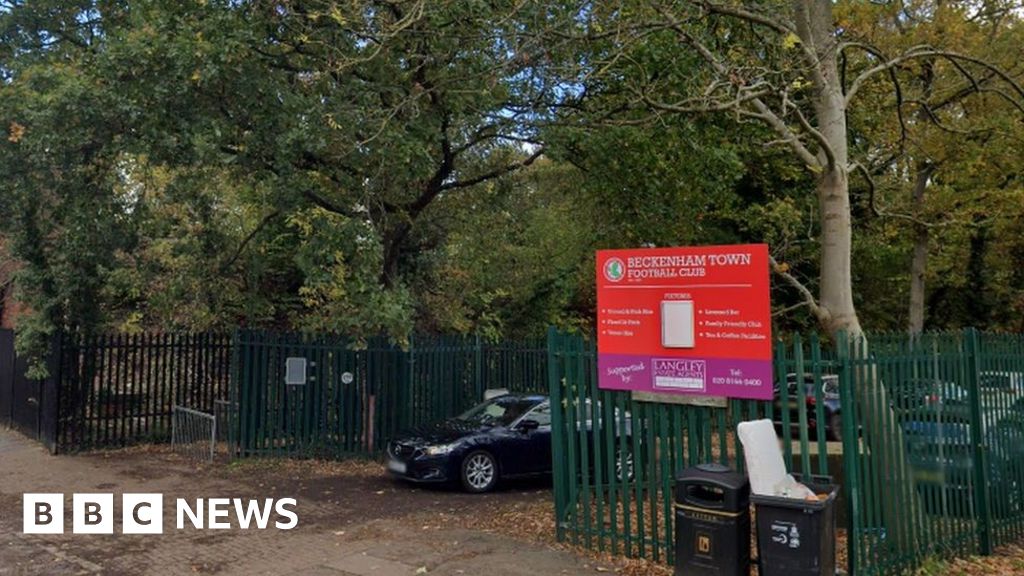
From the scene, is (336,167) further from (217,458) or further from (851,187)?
(851,187)

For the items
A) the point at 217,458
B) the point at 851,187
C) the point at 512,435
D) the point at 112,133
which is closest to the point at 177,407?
the point at 217,458

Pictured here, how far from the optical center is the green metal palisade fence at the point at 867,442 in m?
5.93

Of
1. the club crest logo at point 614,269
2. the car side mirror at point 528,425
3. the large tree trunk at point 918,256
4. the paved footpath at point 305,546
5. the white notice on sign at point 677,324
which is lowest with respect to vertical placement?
the paved footpath at point 305,546

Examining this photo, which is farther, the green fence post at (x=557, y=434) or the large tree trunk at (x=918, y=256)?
the large tree trunk at (x=918, y=256)

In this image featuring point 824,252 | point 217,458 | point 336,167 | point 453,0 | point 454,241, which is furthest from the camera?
point 454,241

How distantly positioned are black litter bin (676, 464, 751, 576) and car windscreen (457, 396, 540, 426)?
17.8 ft

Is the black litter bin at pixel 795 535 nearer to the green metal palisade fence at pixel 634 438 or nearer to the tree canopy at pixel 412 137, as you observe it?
the green metal palisade fence at pixel 634 438

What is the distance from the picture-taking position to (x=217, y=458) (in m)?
12.6

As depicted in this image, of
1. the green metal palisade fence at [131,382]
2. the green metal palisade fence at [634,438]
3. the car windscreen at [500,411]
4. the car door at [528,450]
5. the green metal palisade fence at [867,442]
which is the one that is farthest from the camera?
the green metal palisade fence at [131,382]

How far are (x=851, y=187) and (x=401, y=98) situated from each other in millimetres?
13359

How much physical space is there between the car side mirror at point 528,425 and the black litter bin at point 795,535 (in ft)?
18.9

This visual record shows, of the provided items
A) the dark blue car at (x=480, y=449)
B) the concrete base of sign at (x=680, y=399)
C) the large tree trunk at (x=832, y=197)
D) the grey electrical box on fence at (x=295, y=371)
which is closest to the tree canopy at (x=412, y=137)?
the large tree trunk at (x=832, y=197)

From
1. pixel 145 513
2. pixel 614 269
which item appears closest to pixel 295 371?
pixel 145 513

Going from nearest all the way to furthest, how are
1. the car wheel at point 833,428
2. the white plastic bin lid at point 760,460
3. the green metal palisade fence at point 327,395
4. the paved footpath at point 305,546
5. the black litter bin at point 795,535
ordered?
the black litter bin at point 795,535
the white plastic bin lid at point 760,460
the paved footpath at point 305,546
the car wheel at point 833,428
the green metal palisade fence at point 327,395
